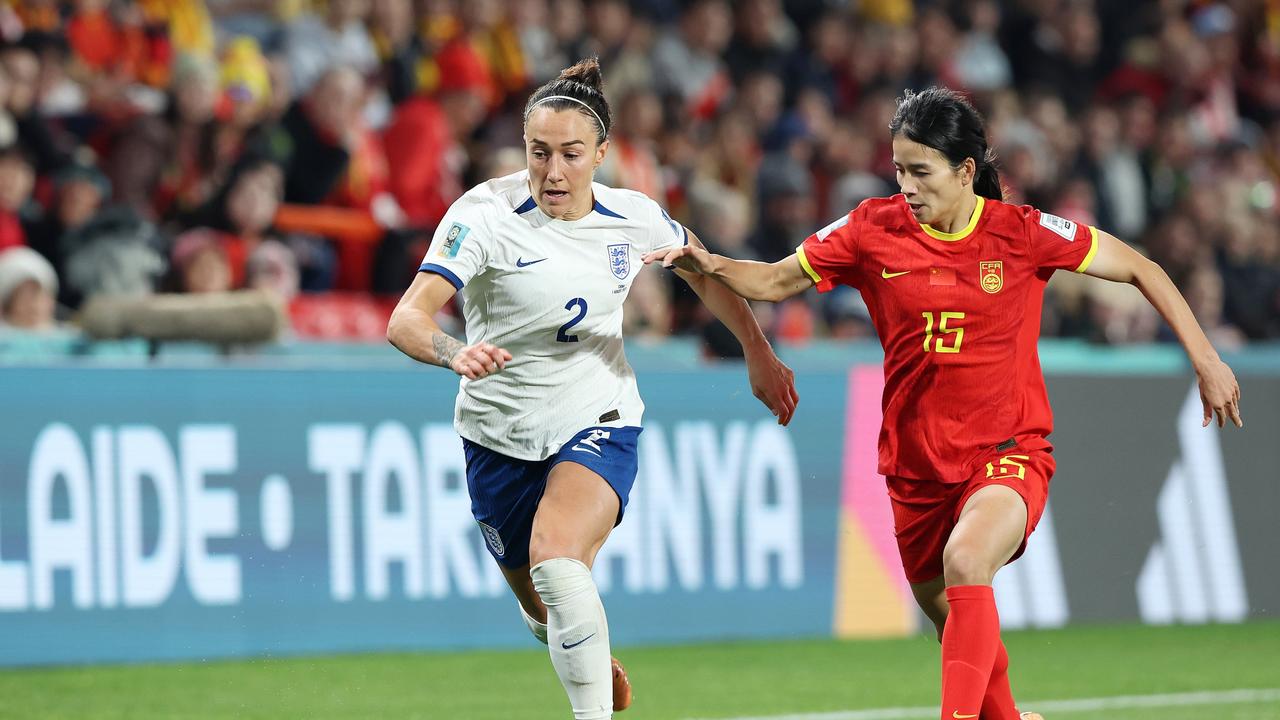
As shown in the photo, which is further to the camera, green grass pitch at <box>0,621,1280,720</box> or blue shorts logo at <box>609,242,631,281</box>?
green grass pitch at <box>0,621,1280,720</box>

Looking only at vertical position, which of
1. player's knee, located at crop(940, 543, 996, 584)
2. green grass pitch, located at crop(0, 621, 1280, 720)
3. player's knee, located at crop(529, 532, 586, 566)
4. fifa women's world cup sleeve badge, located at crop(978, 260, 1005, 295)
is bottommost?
green grass pitch, located at crop(0, 621, 1280, 720)

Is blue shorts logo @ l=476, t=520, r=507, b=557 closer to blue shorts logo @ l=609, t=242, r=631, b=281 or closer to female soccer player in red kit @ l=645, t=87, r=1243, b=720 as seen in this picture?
blue shorts logo @ l=609, t=242, r=631, b=281

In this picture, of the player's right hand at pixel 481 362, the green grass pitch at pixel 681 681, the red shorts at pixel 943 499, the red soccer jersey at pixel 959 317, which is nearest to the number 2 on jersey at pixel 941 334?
the red soccer jersey at pixel 959 317

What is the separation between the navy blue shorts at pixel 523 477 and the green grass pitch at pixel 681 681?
1.51 m

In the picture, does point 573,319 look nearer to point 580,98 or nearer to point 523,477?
point 523,477

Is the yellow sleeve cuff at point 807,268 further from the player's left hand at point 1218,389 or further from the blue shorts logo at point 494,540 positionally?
the blue shorts logo at point 494,540

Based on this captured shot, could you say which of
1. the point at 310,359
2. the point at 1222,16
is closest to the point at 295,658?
the point at 310,359

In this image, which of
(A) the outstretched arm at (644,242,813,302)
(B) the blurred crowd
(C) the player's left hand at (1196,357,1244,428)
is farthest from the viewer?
(B) the blurred crowd

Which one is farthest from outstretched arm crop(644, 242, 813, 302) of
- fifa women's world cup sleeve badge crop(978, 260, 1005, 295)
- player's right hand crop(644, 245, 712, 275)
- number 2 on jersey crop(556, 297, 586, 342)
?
fifa women's world cup sleeve badge crop(978, 260, 1005, 295)

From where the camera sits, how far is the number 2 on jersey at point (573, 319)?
6117mm

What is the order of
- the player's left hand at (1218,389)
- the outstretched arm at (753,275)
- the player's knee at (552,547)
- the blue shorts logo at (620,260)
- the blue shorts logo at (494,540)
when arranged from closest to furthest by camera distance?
the player's left hand at (1218,389) < the player's knee at (552,547) < the outstretched arm at (753,275) < the blue shorts logo at (620,260) < the blue shorts logo at (494,540)

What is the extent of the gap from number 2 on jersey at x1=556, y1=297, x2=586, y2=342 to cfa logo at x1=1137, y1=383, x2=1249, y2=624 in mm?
6441

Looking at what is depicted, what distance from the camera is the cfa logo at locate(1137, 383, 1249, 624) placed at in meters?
11.5

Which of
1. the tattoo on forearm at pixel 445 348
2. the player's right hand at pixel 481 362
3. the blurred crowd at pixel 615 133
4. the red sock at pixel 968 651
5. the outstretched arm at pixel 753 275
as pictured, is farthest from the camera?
the blurred crowd at pixel 615 133
